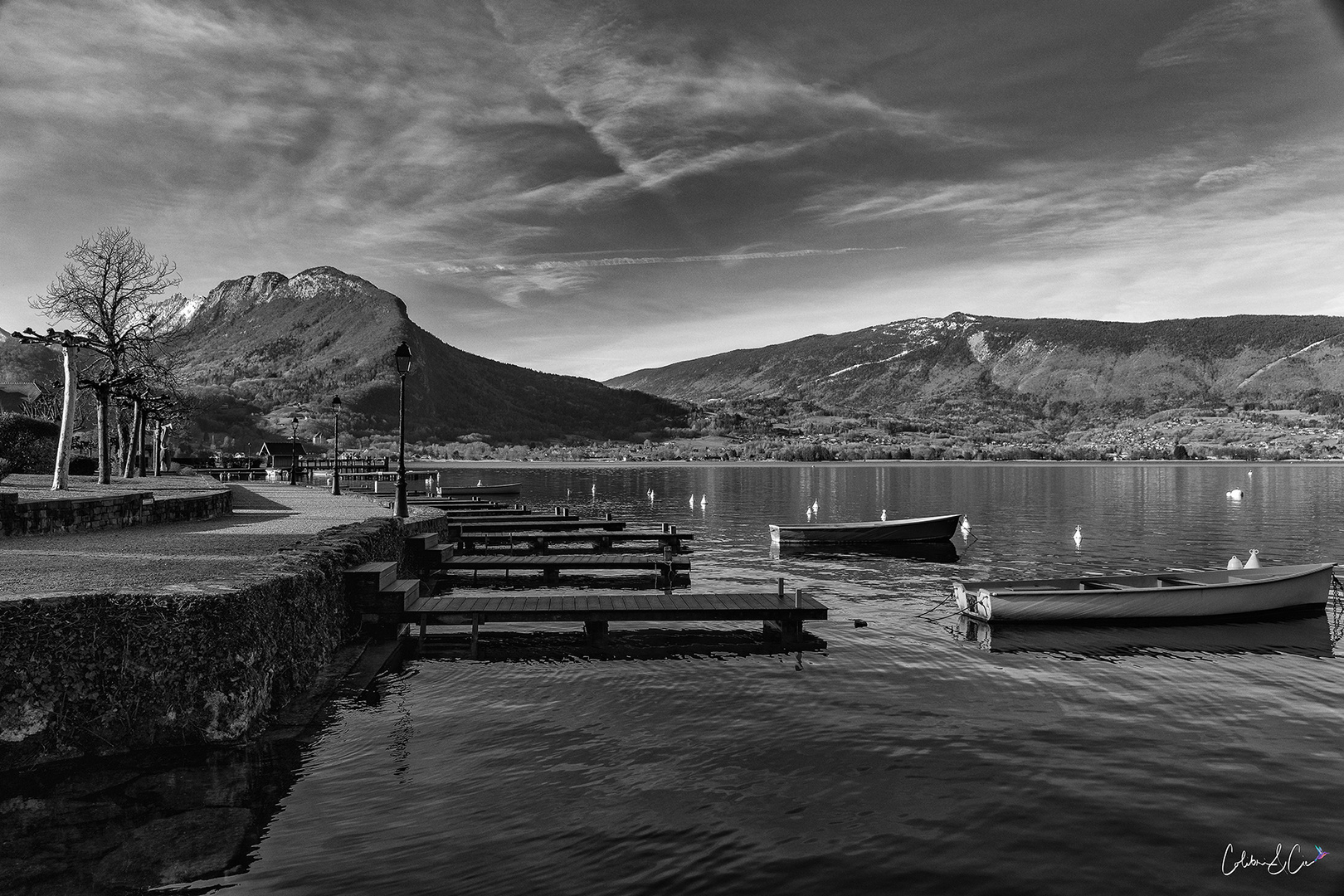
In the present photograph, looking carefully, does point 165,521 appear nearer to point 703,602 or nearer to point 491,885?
point 703,602

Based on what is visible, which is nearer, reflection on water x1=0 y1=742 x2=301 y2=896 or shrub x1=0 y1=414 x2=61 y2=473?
reflection on water x1=0 y1=742 x2=301 y2=896

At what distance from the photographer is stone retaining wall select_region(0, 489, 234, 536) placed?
17.3 meters

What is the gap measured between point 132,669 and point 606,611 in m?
9.02

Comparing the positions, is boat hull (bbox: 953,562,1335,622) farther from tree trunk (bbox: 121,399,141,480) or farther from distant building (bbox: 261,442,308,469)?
distant building (bbox: 261,442,308,469)

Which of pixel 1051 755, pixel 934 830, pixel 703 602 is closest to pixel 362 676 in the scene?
pixel 703 602

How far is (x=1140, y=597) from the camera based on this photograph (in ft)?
65.2

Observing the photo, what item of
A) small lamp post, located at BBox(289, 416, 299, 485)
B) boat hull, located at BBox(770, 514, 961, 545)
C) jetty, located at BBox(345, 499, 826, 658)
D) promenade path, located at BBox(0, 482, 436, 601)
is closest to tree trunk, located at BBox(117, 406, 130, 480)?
small lamp post, located at BBox(289, 416, 299, 485)

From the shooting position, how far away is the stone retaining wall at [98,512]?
682 inches

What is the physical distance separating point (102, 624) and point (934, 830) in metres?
9.55

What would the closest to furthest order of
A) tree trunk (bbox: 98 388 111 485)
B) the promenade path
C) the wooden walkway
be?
the promenade path
tree trunk (bbox: 98 388 111 485)
the wooden walkway

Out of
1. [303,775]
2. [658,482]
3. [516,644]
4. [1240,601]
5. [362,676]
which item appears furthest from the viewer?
[658,482]

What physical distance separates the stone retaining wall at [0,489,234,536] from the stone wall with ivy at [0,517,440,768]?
34.5 feet

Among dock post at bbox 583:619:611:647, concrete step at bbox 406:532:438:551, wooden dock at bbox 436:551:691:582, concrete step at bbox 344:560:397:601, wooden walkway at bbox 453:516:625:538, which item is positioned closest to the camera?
concrete step at bbox 344:560:397:601

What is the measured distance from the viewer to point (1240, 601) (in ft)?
67.5
